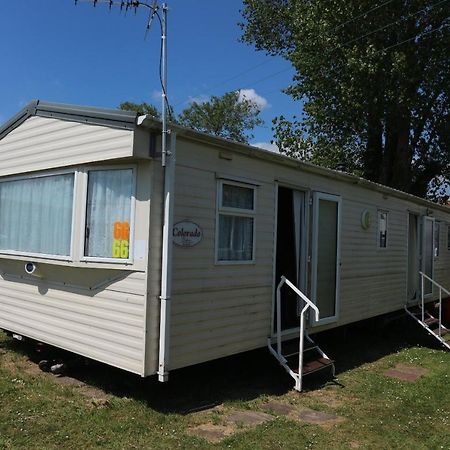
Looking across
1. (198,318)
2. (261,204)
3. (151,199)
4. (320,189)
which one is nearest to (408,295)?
(320,189)

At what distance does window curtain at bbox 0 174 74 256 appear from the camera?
234 inches

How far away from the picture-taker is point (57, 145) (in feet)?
20.1

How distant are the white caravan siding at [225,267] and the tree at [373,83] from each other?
7.75 metres

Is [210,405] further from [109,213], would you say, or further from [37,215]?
[37,215]

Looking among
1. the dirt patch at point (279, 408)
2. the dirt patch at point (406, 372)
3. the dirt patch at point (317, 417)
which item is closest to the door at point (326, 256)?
the dirt patch at point (406, 372)

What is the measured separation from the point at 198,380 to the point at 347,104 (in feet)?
37.8

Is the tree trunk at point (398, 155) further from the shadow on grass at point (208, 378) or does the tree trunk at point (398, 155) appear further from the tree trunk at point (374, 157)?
the shadow on grass at point (208, 378)

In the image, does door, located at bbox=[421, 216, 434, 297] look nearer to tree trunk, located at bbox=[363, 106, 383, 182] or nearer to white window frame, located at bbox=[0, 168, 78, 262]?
tree trunk, located at bbox=[363, 106, 383, 182]

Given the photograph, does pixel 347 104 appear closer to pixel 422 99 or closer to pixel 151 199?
pixel 422 99

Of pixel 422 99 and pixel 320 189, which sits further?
pixel 422 99

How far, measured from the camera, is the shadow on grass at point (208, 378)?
5535mm

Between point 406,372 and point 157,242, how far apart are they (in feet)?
14.4

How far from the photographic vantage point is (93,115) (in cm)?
555

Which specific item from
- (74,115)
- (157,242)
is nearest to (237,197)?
(157,242)
